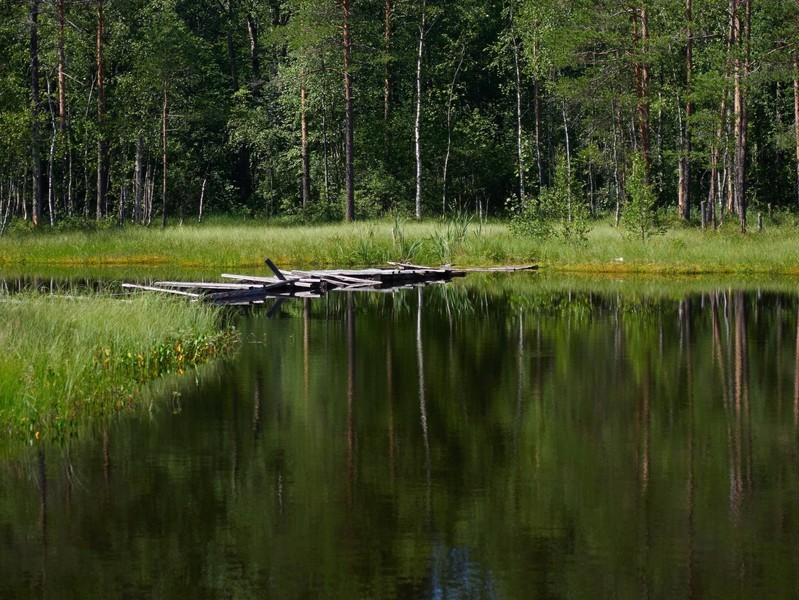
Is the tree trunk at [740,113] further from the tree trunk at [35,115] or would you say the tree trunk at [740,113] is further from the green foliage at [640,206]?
the tree trunk at [35,115]

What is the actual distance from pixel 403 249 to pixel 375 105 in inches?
998

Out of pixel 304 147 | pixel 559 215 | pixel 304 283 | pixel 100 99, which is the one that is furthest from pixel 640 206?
pixel 100 99

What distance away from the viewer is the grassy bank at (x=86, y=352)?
1325cm

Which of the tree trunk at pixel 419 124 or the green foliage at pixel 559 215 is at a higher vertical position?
the tree trunk at pixel 419 124

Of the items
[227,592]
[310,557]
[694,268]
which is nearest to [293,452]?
[310,557]

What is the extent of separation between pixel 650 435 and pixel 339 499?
14.3 feet

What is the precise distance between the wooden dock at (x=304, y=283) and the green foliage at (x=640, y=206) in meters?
3.42

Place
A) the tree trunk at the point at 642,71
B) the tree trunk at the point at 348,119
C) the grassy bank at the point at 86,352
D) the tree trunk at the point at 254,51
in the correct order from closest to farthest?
the grassy bank at the point at 86,352 → the tree trunk at the point at 642,71 → the tree trunk at the point at 348,119 → the tree trunk at the point at 254,51

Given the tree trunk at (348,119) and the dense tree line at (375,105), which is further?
the tree trunk at (348,119)

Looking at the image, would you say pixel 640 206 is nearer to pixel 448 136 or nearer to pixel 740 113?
pixel 740 113

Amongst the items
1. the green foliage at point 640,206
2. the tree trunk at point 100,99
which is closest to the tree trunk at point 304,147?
the tree trunk at point 100,99

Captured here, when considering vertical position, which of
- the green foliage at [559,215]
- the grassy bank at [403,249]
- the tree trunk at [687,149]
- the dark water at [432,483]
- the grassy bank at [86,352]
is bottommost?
the dark water at [432,483]

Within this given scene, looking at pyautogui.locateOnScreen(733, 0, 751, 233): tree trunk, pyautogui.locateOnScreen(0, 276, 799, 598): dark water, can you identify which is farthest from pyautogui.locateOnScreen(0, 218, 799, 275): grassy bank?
pyautogui.locateOnScreen(0, 276, 799, 598): dark water

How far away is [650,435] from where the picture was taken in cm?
1322
